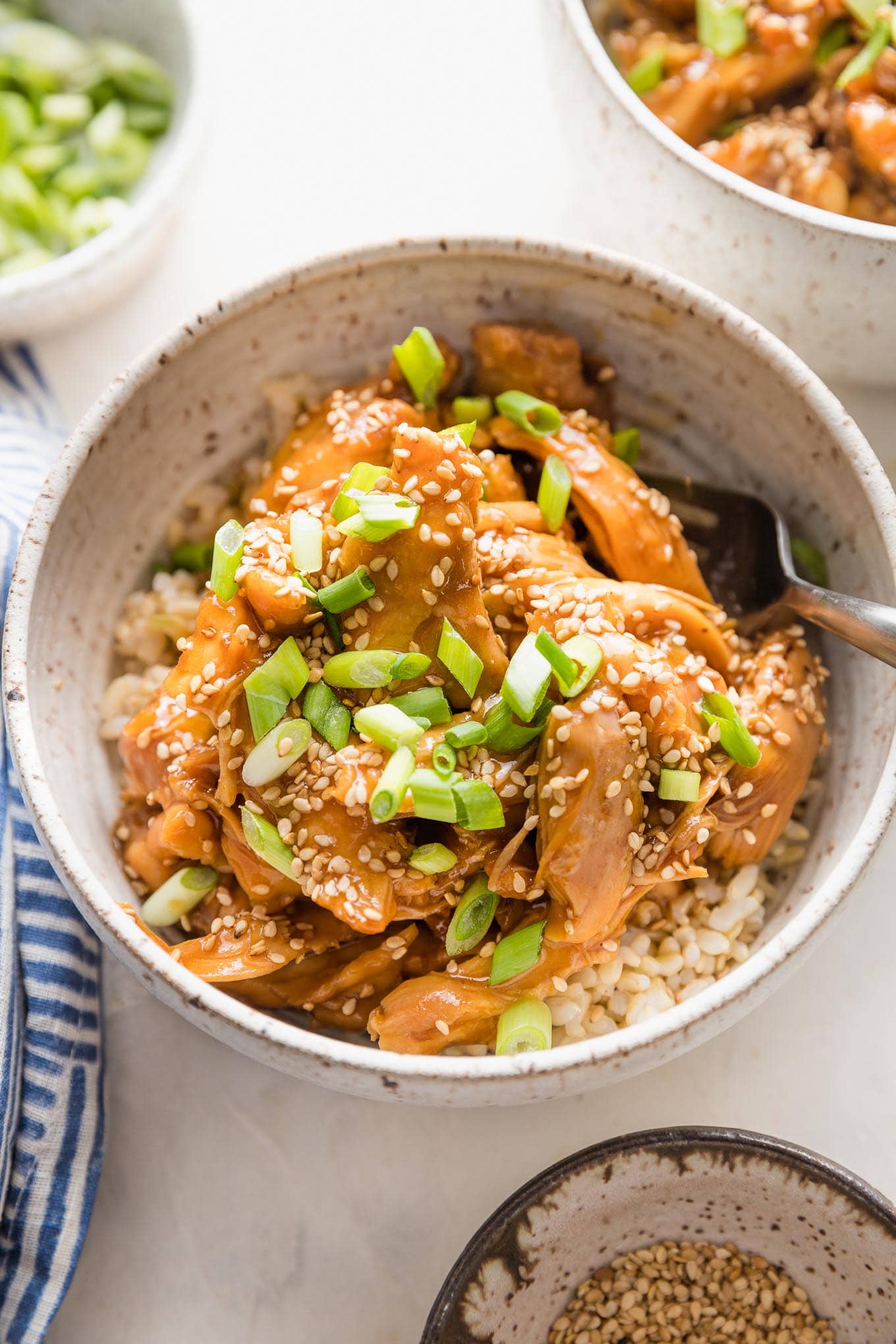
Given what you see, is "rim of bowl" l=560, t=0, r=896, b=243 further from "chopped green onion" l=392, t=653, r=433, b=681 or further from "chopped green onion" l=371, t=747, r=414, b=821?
"chopped green onion" l=371, t=747, r=414, b=821

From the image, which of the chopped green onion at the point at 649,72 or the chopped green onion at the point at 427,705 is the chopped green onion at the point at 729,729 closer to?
the chopped green onion at the point at 427,705

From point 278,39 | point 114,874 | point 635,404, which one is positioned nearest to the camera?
point 114,874

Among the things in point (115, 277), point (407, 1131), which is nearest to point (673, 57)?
point (115, 277)

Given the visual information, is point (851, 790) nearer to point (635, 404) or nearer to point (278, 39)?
point (635, 404)

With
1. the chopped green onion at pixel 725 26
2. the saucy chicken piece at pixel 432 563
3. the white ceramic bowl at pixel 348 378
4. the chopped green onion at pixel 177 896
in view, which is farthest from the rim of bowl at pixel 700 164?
the chopped green onion at pixel 177 896

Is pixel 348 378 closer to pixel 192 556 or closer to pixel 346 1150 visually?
pixel 192 556

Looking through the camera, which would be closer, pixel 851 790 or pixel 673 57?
pixel 851 790

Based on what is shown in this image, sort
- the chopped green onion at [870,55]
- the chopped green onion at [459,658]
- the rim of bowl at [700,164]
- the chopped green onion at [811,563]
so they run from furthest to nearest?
the chopped green onion at [870,55] < the chopped green onion at [811,563] < the rim of bowl at [700,164] < the chopped green onion at [459,658]
